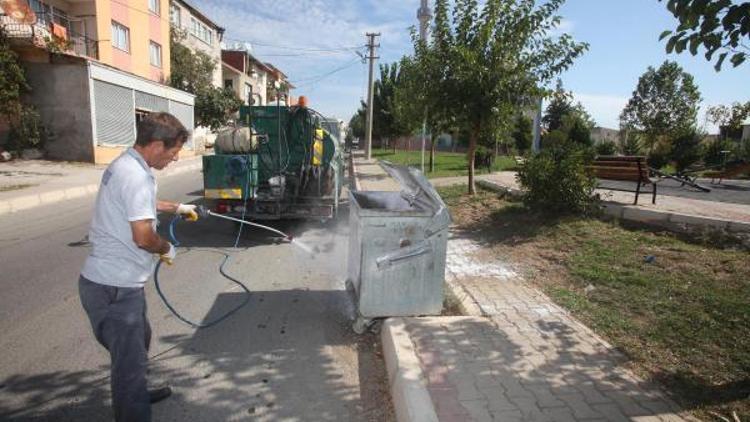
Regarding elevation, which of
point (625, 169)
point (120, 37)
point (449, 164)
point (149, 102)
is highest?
point (120, 37)

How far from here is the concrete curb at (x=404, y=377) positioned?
2.85 metres

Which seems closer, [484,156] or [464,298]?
[464,298]

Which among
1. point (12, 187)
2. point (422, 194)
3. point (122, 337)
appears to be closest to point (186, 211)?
point (122, 337)

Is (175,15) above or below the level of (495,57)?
above

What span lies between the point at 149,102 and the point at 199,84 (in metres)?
8.38

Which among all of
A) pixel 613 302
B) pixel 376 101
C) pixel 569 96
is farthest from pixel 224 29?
pixel 613 302

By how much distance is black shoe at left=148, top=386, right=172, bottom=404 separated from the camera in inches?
123

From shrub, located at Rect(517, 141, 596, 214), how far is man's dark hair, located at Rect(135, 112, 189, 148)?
658 cm

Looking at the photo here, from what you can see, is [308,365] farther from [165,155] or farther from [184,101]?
[184,101]

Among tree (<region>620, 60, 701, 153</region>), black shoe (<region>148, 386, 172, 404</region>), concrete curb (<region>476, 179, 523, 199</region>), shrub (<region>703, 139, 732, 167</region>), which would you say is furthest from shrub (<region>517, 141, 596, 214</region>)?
tree (<region>620, 60, 701, 153</region>)

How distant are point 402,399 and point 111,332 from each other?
1754 millimetres

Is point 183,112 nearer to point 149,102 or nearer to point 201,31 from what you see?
point 149,102

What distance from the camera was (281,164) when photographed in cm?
848

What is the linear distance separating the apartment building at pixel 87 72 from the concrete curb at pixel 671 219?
740 inches
